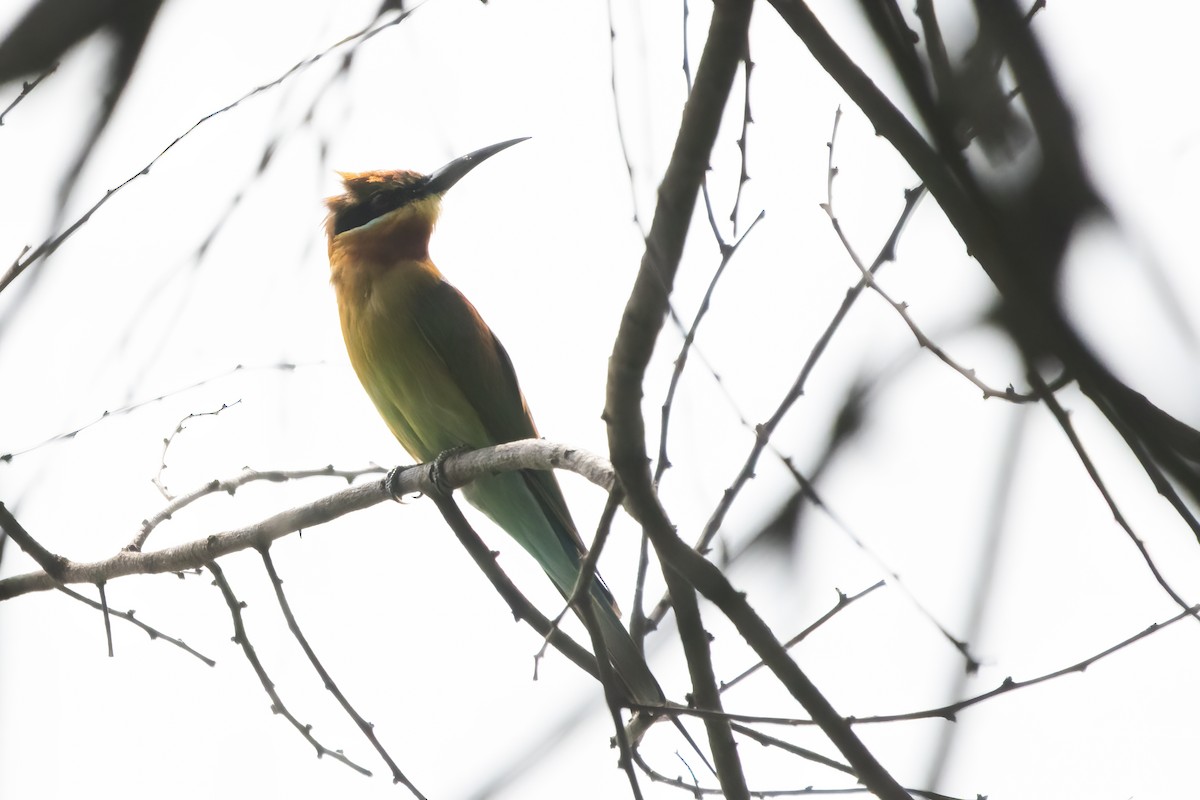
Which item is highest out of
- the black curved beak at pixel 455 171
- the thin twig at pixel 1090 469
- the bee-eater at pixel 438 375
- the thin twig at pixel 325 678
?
the black curved beak at pixel 455 171

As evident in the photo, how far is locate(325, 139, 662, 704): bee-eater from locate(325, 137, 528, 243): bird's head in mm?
225

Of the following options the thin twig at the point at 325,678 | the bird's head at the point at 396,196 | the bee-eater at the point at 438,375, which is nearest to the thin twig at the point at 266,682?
the thin twig at the point at 325,678

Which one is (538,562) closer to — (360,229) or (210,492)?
(210,492)

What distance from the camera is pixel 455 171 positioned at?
5172mm

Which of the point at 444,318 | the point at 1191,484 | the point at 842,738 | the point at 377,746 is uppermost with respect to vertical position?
the point at 444,318

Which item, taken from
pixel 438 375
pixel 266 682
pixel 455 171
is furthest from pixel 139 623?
pixel 455 171

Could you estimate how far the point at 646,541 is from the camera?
2076mm

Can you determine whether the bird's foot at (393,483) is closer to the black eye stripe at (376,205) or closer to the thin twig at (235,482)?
the thin twig at (235,482)

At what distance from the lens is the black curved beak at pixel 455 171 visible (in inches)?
201

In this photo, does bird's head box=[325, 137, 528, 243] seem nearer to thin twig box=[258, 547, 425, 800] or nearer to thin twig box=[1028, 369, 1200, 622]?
thin twig box=[258, 547, 425, 800]

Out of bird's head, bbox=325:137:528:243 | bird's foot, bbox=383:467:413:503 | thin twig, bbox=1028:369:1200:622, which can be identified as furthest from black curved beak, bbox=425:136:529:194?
thin twig, bbox=1028:369:1200:622

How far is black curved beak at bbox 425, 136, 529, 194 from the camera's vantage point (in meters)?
5.09

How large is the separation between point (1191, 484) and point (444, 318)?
353 centimetres

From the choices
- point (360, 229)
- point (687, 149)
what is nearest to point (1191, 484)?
point (687, 149)
